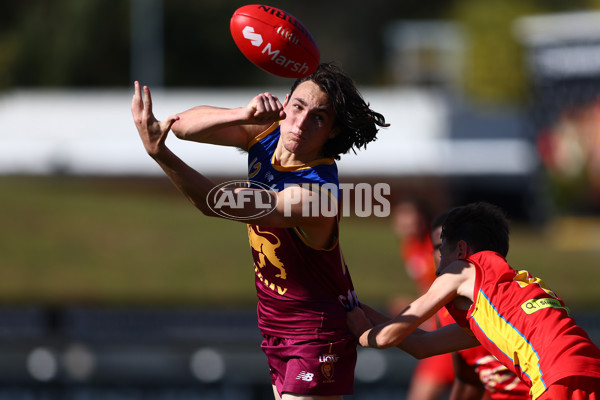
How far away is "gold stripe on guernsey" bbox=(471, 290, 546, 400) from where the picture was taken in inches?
131

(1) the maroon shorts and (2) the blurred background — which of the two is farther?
(2) the blurred background

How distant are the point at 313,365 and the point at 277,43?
1391 mm

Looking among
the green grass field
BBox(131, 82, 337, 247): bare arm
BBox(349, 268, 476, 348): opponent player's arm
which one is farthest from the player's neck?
the green grass field

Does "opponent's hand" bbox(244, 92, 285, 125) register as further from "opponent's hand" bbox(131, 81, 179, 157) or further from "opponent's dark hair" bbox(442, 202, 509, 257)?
"opponent's dark hair" bbox(442, 202, 509, 257)

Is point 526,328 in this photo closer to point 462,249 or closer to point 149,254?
point 462,249

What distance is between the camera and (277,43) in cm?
359

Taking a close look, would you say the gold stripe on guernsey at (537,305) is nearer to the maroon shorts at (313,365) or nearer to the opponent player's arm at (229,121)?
the maroon shorts at (313,365)

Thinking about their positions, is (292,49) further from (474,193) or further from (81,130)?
(81,130)

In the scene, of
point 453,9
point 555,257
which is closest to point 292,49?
point 555,257

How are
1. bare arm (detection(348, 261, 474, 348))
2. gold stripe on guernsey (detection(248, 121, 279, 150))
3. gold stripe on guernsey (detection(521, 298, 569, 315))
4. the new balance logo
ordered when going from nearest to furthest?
gold stripe on guernsey (detection(521, 298, 569, 315))
bare arm (detection(348, 261, 474, 348))
the new balance logo
gold stripe on guernsey (detection(248, 121, 279, 150))

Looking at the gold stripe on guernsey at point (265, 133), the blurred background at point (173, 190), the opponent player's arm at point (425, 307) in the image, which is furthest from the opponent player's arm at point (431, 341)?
the blurred background at point (173, 190)

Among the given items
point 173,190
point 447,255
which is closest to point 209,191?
point 447,255

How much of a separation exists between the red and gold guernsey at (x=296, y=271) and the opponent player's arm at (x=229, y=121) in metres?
0.11

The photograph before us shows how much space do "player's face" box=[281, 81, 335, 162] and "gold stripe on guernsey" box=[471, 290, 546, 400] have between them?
956 mm
